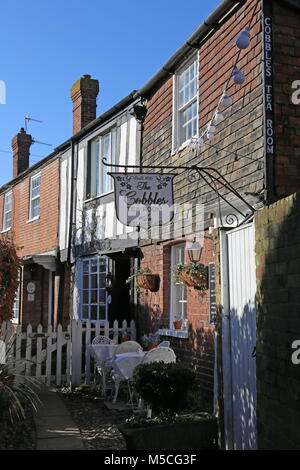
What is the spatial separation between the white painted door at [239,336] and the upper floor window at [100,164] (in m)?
7.29

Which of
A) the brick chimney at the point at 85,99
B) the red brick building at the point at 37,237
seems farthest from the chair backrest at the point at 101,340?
the brick chimney at the point at 85,99

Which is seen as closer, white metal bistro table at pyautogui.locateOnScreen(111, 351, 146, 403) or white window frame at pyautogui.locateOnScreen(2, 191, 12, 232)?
white metal bistro table at pyautogui.locateOnScreen(111, 351, 146, 403)

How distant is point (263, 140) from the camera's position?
699cm

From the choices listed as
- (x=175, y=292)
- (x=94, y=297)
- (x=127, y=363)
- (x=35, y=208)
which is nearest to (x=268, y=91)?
(x=175, y=292)

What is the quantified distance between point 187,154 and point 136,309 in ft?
11.7

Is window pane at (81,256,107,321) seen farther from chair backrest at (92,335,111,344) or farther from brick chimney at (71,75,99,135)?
brick chimney at (71,75,99,135)

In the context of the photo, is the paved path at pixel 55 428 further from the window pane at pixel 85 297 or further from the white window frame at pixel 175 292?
the window pane at pixel 85 297

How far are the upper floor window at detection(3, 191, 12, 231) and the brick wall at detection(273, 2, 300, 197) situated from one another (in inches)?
595

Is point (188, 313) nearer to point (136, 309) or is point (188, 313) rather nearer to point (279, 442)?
point (136, 309)

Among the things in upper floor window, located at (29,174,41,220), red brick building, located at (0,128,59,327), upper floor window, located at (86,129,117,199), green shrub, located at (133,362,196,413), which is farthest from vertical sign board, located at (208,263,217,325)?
upper floor window, located at (29,174,41,220)

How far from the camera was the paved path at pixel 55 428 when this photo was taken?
5656mm

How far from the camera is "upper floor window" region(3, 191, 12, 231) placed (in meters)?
20.6

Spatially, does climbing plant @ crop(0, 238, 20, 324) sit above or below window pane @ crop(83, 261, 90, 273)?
below
